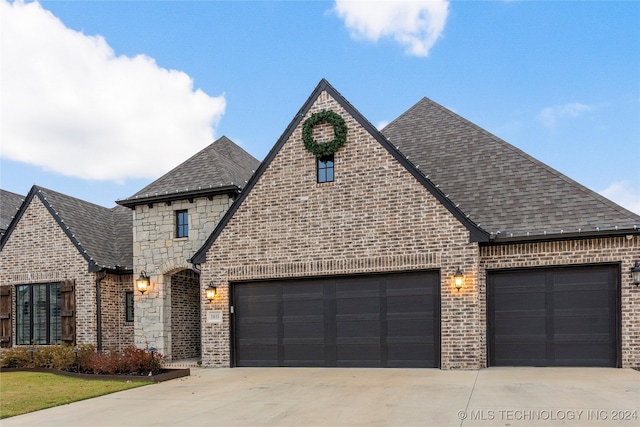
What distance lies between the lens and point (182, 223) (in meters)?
15.7

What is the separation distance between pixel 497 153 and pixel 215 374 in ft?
31.8

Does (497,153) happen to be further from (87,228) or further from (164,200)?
(87,228)

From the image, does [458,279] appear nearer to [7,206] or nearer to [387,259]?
[387,259]

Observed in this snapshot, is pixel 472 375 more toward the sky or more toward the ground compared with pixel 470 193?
more toward the ground

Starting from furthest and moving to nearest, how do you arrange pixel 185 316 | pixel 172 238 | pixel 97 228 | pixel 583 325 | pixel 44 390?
pixel 97 228 → pixel 185 316 → pixel 172 238 → pixel 583 325 → pixel 44 390

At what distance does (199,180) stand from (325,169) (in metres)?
4.80

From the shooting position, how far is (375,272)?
→ 12.2 metres

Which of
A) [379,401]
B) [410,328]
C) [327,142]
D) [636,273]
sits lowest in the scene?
[379,401]

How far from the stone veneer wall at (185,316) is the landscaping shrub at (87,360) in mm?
2588

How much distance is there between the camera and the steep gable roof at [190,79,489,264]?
451 inches

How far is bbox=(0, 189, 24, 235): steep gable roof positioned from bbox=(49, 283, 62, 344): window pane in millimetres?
4925

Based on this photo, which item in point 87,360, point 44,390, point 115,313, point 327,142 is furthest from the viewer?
point 115,313

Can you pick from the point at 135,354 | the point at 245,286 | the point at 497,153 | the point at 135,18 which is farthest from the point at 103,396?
the point at 497,153

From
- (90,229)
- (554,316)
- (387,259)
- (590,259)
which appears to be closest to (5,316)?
(90,229)
